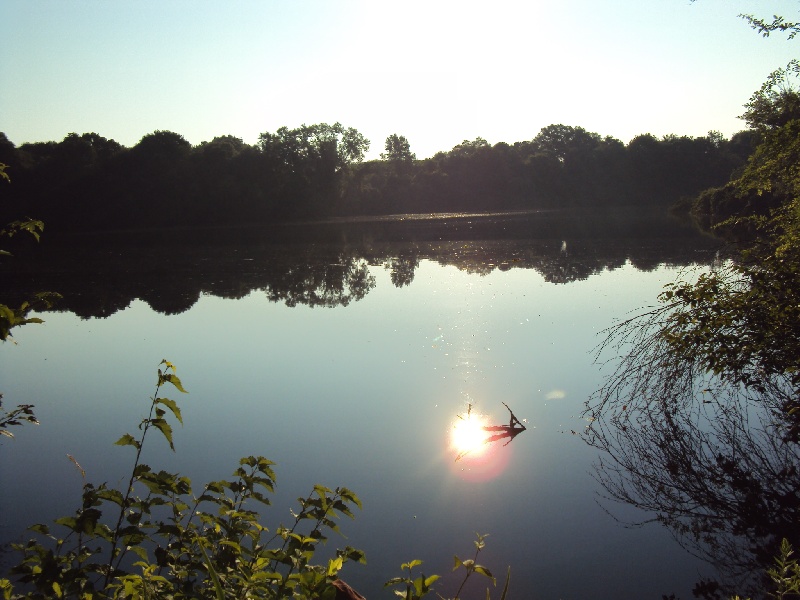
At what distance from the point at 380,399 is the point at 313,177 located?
170ft

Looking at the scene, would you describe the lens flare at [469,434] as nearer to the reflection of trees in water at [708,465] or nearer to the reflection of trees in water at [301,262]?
the reflection of trees in water at [708,465]

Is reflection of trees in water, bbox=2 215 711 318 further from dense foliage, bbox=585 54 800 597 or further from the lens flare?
dense foliage, bbox=585 54 800 597

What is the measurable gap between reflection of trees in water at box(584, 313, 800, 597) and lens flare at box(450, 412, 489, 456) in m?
1.07

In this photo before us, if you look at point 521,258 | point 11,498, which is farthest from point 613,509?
point 521,258

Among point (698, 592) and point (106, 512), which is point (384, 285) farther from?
point (698, 592)

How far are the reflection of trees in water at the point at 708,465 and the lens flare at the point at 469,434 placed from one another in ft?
3.51

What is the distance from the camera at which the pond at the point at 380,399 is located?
505cm

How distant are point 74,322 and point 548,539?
12.5 m

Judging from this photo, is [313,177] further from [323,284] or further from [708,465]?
[708,465]

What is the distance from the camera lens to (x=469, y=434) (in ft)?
23.6

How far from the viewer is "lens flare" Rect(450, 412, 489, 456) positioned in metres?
6.84

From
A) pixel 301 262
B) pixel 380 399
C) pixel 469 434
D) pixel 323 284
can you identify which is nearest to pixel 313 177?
pixel 301 262

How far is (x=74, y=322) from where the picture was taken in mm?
14648

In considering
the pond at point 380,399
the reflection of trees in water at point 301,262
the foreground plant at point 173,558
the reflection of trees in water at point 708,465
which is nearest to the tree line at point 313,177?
the reflection of trees in water at point 301,262
